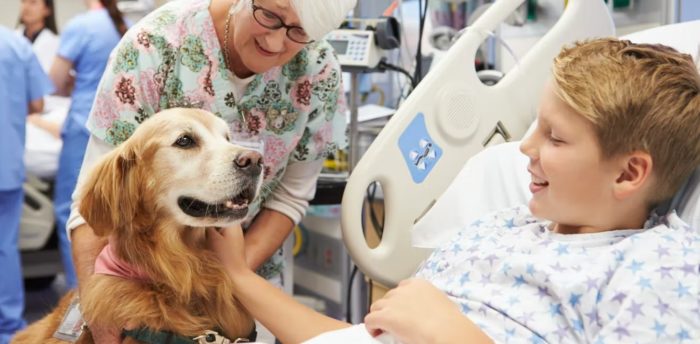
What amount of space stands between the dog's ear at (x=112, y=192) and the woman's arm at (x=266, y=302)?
0.59 feet

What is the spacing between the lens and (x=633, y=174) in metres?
1.16

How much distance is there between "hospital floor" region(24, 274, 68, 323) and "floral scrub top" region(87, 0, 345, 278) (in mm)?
3156

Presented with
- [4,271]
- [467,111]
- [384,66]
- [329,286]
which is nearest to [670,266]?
[467,111]

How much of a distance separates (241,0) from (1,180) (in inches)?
93.9

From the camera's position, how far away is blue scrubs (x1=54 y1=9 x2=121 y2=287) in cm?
360

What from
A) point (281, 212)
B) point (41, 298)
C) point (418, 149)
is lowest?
point (41, 298)

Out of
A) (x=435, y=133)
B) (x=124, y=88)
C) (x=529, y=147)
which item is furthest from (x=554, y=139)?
(x=124, y=88)

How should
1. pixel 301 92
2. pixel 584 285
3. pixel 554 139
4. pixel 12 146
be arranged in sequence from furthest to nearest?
pixel 12 146 < pixel 301 92 < pixel 554 139 < pixel 584 285

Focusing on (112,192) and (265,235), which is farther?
(265,235)

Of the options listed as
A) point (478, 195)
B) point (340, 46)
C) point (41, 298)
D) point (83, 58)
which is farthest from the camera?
point (41, 298)

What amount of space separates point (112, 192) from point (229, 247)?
0.26m

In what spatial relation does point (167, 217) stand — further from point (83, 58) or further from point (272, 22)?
point (83, 58)

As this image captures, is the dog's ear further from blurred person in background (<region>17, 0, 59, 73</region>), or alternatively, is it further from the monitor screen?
blurred person in background (<region>17, 0, 59, 73</region>)

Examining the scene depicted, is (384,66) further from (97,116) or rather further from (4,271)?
(4,271)
